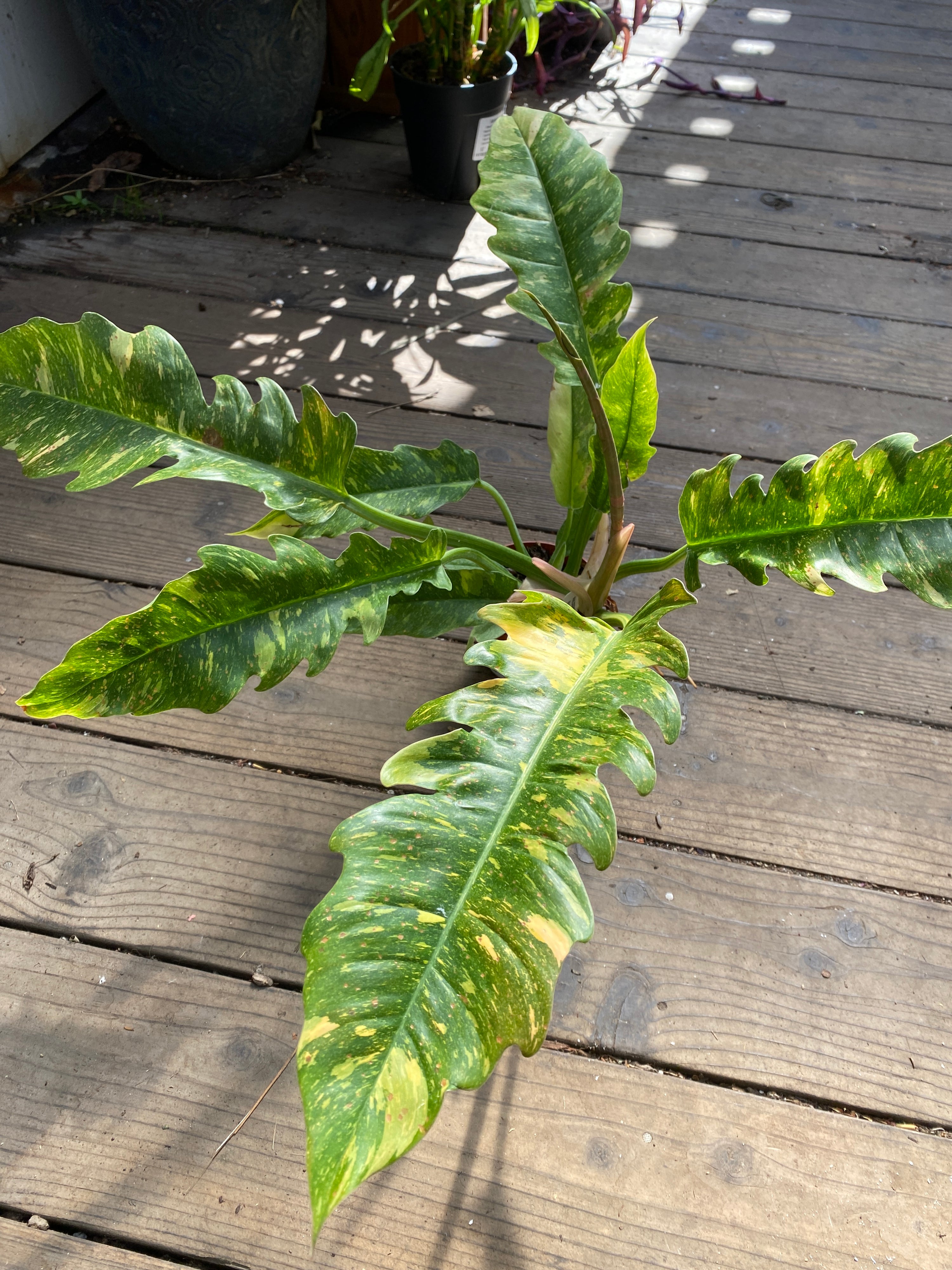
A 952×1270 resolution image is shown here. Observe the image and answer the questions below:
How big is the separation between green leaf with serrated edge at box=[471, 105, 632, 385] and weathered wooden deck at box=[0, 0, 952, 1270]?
43 centimetres

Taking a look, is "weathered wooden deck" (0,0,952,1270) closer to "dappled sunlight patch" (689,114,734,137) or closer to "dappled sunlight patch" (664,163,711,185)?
"dappled sunlight patch" (664,163,711,185)

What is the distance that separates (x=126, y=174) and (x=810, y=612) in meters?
1.64

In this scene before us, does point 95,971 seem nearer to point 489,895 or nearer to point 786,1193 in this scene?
point 489,895

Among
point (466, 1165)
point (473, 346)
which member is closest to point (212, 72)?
point (473, 346)

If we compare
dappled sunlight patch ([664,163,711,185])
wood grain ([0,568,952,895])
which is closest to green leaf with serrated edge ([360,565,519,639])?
wood grain ([0,568,952,895])

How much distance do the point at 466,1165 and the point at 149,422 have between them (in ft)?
2.21

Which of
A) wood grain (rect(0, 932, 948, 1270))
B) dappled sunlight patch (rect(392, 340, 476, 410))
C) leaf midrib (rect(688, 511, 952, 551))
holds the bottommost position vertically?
wood grain (rect(0, 932, 948, 1270))

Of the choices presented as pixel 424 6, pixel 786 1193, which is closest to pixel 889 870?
pixel 786 1193

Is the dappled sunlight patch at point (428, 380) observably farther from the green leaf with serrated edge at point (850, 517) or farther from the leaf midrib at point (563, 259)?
the green leaf with serrated edge at point (850, 517)

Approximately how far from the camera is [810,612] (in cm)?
120

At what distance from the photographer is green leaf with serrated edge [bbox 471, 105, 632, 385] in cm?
86

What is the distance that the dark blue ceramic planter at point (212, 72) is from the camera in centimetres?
164

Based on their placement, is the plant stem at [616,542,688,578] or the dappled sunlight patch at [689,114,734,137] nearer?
the plant stem at [616,542,688,578]

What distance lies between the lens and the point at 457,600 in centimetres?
91
